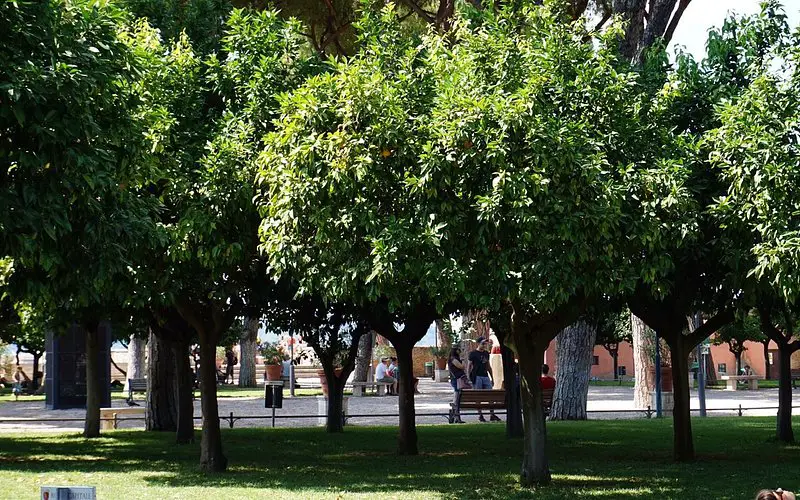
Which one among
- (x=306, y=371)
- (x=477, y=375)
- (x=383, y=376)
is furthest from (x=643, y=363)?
(x=306, y=371)

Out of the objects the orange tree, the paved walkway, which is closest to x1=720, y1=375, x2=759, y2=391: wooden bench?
the paved walkway

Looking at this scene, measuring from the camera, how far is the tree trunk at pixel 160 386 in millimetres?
24516

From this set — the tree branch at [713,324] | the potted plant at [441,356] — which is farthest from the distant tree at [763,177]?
the potted plant at [441,356]

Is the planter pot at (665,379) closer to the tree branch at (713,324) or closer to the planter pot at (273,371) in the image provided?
the tree branch at (713,324)

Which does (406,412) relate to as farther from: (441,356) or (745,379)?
(441,356)

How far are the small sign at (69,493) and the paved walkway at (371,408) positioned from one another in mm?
19008

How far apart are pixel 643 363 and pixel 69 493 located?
2570cm

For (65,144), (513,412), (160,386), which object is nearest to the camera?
(65,144)

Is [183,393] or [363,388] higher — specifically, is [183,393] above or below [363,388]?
above

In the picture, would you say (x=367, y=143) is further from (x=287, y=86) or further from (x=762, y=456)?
(x=762, y=456)

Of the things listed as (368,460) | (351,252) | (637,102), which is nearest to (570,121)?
(637,102)

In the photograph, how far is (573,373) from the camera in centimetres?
2681

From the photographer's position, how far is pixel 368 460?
17688 millimetres

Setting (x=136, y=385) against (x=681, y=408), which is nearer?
(x=681, y=408)
